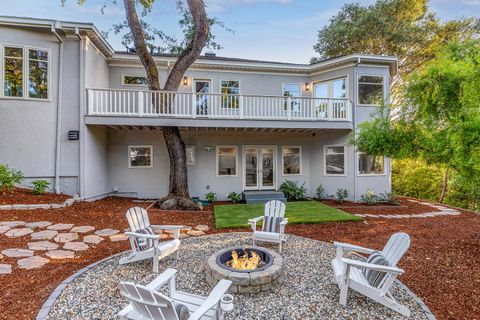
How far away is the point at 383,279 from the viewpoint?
3.27m

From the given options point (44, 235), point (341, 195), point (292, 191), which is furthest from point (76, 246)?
point (341, 195)

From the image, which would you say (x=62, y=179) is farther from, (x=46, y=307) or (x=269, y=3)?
(x=269, y=3)

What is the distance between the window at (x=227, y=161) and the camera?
11773 millimetres

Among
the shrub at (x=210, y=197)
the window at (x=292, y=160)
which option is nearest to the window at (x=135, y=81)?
the shrub at (x=210, y=197)

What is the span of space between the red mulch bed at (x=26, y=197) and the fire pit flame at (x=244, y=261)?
22.0 ft

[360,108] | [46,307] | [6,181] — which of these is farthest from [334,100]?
[6,181]

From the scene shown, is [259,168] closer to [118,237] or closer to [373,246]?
[373,246]

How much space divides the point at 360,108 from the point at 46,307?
11801mm

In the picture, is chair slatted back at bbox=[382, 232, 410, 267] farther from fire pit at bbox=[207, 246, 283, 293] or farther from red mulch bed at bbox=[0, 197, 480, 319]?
fire pit at bbox=[207, 246, 283, 293]

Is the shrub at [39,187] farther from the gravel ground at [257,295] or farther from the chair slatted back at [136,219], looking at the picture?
the gravel ground at [257,295]

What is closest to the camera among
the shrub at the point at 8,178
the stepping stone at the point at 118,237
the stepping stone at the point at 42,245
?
the stepping stone at the point at 42,245

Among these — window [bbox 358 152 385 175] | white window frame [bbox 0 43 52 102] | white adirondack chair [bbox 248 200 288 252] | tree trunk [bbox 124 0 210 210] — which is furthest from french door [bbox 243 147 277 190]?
white window frame [bbox 0 43 52 102]

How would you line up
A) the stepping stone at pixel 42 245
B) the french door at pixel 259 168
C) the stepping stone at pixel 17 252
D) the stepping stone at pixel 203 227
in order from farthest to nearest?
the french door at pixel 259 168, the stepping stone at pixel 203 227, the stepping stone at pixel 42 245, the stepping stone at pixel 17 252

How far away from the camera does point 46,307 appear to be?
10.0ft
